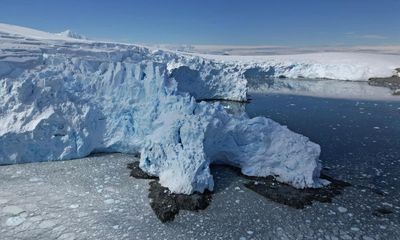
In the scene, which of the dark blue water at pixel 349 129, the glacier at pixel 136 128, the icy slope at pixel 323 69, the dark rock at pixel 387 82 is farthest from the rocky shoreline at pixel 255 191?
the icy slope at pixel 323 69

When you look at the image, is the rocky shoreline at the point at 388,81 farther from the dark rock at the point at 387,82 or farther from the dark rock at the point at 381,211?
the dark rock at the point at 381,211

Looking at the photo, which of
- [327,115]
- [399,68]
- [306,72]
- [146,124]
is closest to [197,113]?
[146,124]

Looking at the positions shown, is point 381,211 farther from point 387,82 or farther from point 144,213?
point 387,82

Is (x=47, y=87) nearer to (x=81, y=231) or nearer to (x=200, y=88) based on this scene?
(x=81, y=231)

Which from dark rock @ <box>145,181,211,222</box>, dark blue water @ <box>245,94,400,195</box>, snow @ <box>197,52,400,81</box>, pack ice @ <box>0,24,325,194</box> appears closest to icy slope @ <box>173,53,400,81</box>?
snow @ <box>197,52,400,81</box>

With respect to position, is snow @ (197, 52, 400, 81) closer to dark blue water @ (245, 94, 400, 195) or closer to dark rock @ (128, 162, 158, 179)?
dark blue water @ (245, 94, 400, 195)

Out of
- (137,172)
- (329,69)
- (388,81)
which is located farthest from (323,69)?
(137,172)
